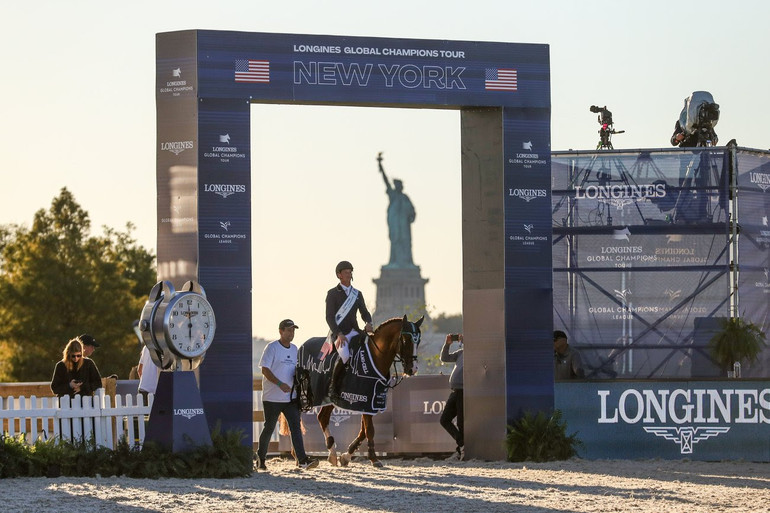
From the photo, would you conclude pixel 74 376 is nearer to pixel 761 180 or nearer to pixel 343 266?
pixel 343 266

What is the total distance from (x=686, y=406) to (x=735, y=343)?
264cm

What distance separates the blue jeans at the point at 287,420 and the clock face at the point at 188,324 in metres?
1.55

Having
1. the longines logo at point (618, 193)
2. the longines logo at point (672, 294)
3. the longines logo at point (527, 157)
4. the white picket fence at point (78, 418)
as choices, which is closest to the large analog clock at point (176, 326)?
the white picket fence at point (78, 418)

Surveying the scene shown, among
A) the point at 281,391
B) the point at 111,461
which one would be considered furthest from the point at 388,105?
the point at 111,461

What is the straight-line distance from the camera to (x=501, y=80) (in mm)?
20562

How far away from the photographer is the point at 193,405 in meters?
17.5

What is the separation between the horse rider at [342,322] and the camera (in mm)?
19531

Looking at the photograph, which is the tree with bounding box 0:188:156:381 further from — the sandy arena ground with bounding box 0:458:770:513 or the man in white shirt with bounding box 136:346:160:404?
the sandy arena ground with bounding box 0:458:770:513

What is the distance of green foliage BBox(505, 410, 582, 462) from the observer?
66.3ft

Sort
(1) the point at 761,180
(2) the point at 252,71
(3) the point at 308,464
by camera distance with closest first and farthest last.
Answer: (3) the point at 308,464 → (2) the point at 252,71 → (1) the point at 761,180

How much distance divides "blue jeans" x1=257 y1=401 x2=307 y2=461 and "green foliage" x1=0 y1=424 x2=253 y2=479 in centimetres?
140

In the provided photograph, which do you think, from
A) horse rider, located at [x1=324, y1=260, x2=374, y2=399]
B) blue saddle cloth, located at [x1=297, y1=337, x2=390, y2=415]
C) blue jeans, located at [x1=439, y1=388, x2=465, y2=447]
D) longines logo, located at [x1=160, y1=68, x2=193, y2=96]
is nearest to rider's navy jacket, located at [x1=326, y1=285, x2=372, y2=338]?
horse rider, located at [x1=324, y1=260, x2=374, y2=399]

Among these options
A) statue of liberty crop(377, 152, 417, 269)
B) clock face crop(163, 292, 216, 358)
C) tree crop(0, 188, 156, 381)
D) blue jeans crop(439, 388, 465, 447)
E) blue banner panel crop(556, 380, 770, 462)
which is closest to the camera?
clock face crop(163, 292, 216, 358)

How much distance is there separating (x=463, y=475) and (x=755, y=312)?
7.91 meters
